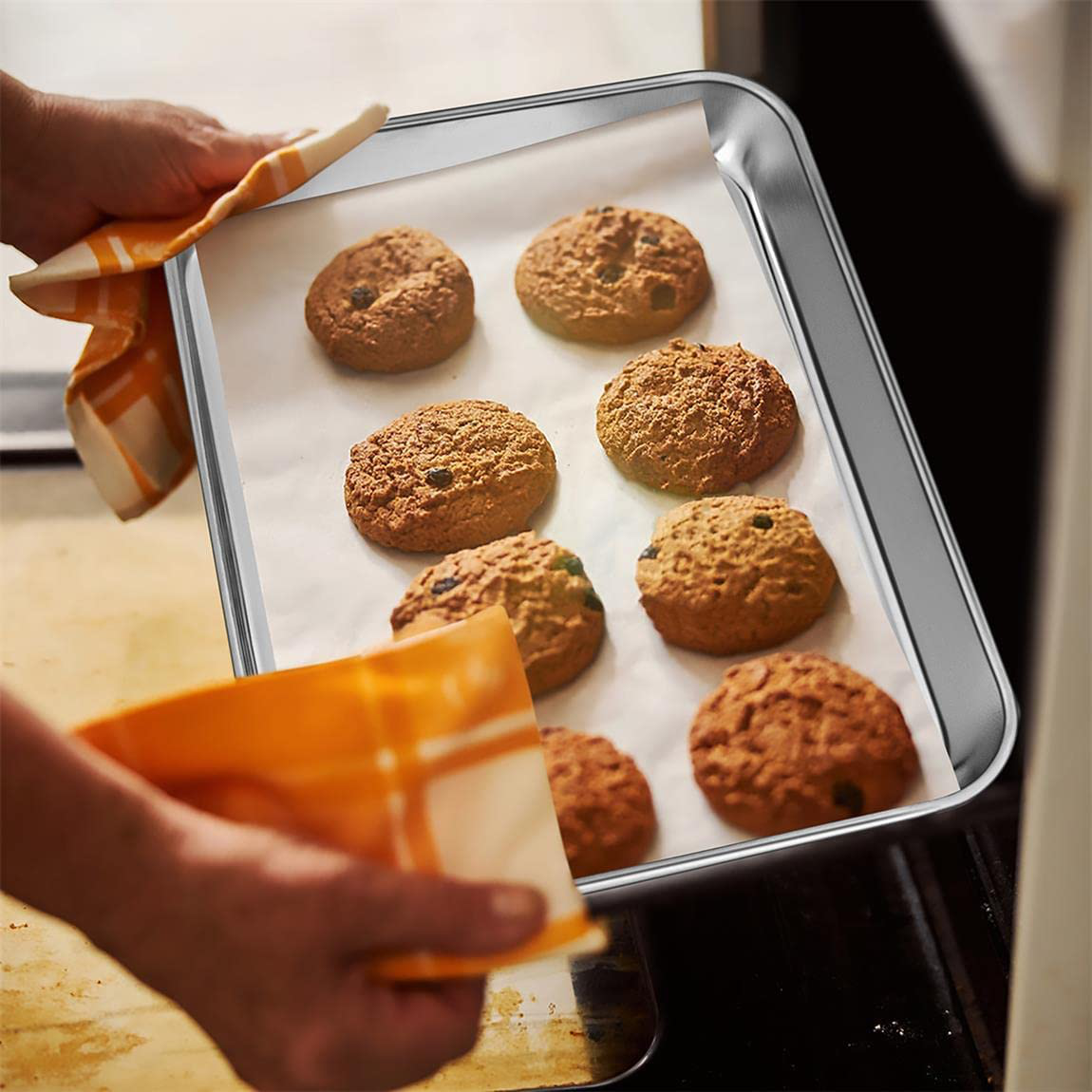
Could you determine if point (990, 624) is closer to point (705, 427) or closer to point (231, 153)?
point (705, 427)

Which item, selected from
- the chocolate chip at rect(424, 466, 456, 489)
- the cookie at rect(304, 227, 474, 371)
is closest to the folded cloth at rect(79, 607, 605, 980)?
the chocolate chip at rect(424, 466, 456, 489)

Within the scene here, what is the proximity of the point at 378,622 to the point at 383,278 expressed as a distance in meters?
0.32

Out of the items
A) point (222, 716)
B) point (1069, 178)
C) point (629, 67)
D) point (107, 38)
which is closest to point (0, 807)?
point (222, 716)

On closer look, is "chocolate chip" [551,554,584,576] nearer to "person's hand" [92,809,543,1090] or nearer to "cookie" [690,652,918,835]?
"cookie" [690,652,918,835]

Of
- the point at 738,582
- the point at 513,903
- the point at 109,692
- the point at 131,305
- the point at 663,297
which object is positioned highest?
the point at 131,305

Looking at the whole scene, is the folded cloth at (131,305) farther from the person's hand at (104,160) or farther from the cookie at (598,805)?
the cookie at (598,805)

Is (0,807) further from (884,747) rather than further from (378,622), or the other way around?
(884,747)

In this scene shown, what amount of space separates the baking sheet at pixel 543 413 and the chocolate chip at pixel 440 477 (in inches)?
2.2

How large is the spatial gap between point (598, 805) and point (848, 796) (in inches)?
5.6

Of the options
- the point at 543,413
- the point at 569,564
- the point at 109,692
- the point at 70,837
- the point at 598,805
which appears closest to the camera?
the point at 70,837

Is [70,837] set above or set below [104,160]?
below

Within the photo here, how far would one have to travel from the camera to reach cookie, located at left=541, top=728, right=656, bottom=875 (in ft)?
2.08

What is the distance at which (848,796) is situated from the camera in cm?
64

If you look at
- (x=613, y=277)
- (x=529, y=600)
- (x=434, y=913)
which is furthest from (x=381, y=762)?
(x=613, y=277)
